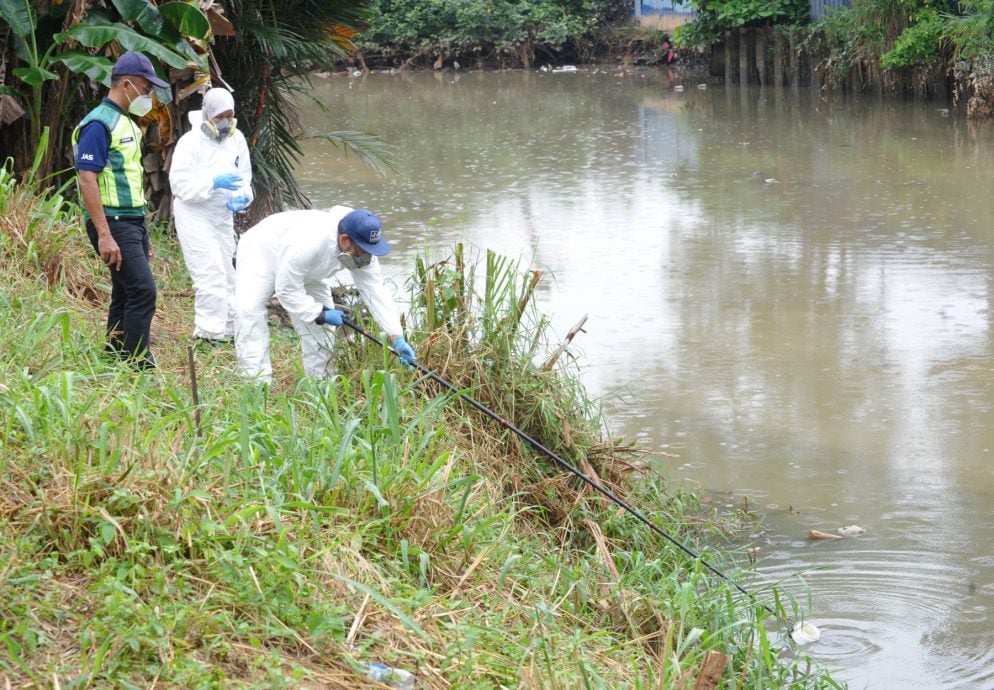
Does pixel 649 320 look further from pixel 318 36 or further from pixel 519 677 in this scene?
pixel 519 677

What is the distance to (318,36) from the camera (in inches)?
370

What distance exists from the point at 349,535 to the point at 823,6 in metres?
20.3

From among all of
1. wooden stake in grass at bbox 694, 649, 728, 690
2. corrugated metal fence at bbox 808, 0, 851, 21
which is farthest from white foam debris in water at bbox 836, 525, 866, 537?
corrugated metal fence at bbox 808, 0, 851, 21

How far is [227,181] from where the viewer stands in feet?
21.9

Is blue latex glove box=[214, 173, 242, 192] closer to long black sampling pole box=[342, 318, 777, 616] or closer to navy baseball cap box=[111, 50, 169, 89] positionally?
navy baseball cap box=[111, 50, 169, 89]

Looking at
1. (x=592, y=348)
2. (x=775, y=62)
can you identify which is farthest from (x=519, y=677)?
(x=775, y=62)

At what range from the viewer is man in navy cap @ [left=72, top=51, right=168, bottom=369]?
215 inches

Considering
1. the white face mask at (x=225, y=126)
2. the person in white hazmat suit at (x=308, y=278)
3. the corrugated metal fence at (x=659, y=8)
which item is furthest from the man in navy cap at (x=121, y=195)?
the corrugated metal fence at (x=659, y=8)

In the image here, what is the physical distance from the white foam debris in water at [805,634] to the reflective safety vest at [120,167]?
341cm

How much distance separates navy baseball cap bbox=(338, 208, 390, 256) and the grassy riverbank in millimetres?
286

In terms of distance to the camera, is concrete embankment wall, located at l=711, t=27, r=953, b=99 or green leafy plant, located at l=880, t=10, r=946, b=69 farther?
concrete embankment wall, located at l=711, t=27, r=953, b=99

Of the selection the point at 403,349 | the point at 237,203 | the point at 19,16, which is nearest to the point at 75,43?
the point at 19,16

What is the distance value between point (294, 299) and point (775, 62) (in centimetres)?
1902

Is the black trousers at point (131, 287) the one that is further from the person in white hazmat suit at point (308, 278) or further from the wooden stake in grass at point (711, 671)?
the wooden stake in grass at point (711, 671)
